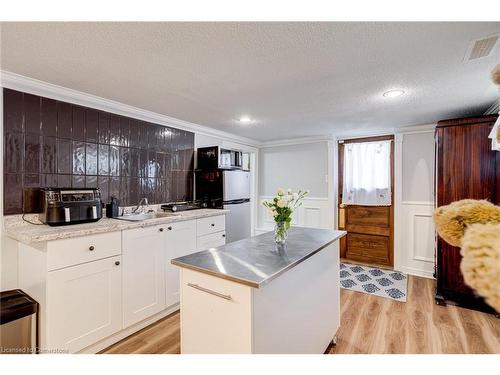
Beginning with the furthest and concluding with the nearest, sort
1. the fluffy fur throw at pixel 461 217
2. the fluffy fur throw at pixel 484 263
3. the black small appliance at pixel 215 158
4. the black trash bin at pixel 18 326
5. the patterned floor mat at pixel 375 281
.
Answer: the black small appliance at pixel 215 158, the patterned floor mat at pixel 375 281, the black trash bin at pixel 18 326, the fluffy fur throw at pixel 461 217, the fluffy fur throw at pixel 484 263

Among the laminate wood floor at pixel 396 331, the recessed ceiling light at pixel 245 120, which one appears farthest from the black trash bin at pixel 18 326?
the recessed ceiling light at pixel 245 120

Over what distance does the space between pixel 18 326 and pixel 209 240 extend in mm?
1631

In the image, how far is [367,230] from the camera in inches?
155

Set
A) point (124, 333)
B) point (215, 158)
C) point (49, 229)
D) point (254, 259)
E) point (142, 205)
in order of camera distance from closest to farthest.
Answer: point (254, 259) → point (49, 229) → point (124, 333) → point (142, 205) → point (215, 158)

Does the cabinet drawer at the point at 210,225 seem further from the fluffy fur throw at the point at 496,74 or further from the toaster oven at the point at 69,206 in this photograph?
the fluffy fur throw at the point at 496,74

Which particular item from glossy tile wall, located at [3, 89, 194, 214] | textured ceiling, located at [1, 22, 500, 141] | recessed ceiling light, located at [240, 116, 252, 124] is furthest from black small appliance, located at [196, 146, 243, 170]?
textured ceiling, located at [1, 22, 500, 141]

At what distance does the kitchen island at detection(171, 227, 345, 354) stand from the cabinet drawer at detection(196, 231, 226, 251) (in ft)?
3.85

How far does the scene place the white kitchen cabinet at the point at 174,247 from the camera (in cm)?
236

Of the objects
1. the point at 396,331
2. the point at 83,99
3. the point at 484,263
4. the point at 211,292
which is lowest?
the point at 396,331

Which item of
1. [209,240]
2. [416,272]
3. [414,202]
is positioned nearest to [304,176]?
[414,202]

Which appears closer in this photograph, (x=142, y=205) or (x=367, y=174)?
Answer: (x=142, y=205)

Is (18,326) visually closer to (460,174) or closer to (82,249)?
(82,249)

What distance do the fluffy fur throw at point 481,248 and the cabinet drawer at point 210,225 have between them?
2488 millimetres

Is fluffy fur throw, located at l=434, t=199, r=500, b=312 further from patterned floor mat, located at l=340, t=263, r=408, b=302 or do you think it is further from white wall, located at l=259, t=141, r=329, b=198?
white wall, located at l=259, t=141, r=329, b=198
